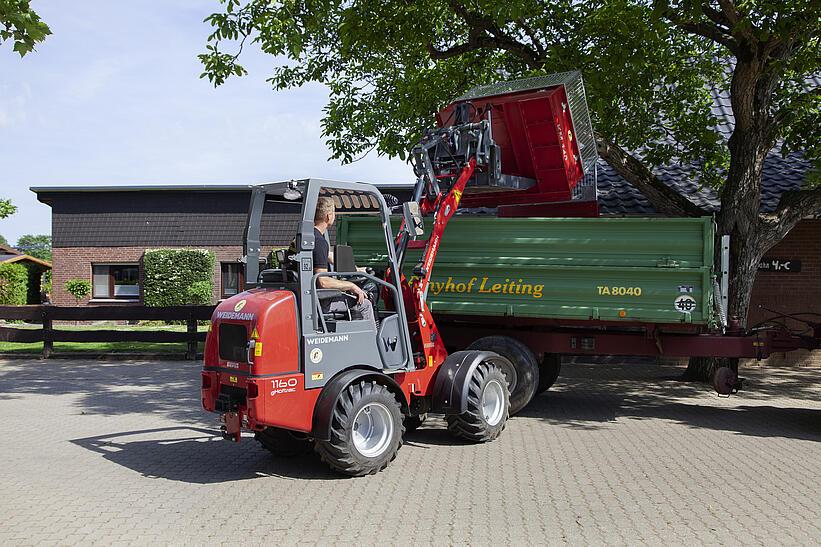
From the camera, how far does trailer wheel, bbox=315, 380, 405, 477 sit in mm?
6410

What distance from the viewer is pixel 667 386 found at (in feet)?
39.6

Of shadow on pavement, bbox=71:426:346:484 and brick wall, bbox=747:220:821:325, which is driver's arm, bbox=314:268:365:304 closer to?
shadow on pavement, bbox=71:426:346:484

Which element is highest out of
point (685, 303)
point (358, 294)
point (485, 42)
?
point (485, 42)

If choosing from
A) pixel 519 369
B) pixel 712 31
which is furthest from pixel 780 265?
pixel 519 369

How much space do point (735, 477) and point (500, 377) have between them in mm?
2323

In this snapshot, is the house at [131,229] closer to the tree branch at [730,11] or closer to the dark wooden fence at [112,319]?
the dark wooden fence at [112,319]

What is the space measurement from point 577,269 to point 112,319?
33.8 feet

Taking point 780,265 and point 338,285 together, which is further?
point 780,265

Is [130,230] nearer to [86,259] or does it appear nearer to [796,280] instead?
[86,259]

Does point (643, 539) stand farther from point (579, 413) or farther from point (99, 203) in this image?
point (99, 203)

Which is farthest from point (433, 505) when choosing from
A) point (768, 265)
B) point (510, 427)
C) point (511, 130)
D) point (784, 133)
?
point (768, 265)

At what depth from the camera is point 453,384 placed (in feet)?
24.5

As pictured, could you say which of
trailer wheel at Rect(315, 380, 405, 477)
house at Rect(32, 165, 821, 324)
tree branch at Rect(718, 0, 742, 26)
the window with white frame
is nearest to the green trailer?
trailer wheel at Rect(315, 380, 405, 477)

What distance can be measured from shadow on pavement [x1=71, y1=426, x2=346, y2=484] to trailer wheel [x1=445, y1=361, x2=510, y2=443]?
1.44 metres
